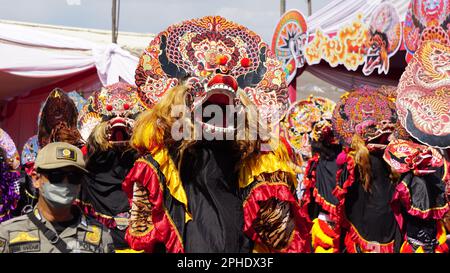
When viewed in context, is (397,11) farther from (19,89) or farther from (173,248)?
(19,89)

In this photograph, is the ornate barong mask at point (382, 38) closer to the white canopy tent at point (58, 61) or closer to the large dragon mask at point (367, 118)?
the large dragon mask at point (367, 118)

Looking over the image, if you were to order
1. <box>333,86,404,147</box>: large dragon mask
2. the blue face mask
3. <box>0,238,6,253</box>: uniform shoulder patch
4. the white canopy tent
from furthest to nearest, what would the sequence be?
the white canopy tent, <box>333,86,404,147</box>: large dragon mask, the blue face mask, <box>0,238,6,253</box>: uniform shoulder patch

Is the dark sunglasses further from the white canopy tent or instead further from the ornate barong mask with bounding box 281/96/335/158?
the white canopy tent

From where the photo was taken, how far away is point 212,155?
3799 millimetres

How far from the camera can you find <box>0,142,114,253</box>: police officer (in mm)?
2900

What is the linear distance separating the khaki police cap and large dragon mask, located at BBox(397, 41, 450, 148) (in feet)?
10.5

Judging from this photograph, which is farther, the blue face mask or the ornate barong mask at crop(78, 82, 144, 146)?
the ornate barong mask at crop(78, 82, 144, 146)

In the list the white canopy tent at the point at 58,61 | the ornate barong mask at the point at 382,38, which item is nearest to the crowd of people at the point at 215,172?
the ornate barong mask at the point at 382,38

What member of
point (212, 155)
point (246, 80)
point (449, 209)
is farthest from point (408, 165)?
point (212, 155)

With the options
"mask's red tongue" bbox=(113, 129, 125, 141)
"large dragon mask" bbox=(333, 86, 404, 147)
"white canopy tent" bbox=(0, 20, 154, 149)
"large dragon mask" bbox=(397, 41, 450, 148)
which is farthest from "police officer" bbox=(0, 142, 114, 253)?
"white canopy tent" bbox=(0, 20, 154, 149)

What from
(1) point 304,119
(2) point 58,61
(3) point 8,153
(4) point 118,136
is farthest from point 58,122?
(2) point 58,61

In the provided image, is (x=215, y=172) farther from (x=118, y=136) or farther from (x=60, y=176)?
(x=118, y=136)

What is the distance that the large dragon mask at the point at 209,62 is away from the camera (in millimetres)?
4039

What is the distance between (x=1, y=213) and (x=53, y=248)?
3619 mm
